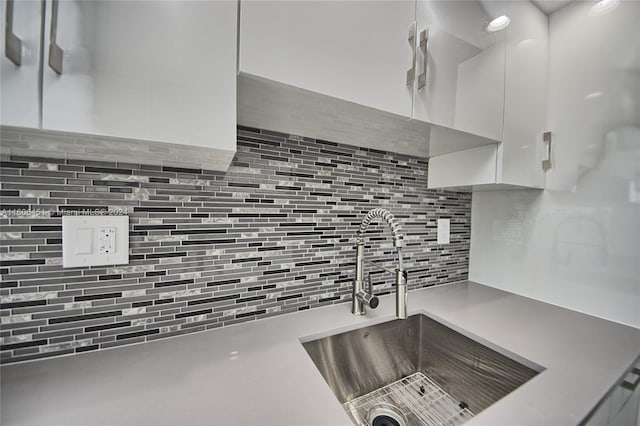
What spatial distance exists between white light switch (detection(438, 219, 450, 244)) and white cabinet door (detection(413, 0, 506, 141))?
536mm

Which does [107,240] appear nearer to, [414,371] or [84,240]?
[84,240]

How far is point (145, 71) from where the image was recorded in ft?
1.52

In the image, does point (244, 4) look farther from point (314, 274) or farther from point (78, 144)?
point (314, 274)

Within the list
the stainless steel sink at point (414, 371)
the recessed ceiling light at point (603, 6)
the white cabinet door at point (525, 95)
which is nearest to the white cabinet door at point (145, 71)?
the stainless steel sink at point (414, 371)

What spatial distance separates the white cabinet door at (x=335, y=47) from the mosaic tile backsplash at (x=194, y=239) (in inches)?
13.6

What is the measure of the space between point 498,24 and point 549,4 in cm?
45

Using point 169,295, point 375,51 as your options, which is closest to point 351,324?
point 169,295

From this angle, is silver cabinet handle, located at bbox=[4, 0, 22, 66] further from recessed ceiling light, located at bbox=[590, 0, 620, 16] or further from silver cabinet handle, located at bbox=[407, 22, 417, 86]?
recessed ceiling light, located at bbox=[590, 0, 620, 16]

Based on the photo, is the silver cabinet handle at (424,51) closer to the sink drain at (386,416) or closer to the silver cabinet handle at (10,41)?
the silver cabinet handle at (10,41)

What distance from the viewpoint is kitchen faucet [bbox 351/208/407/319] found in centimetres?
83

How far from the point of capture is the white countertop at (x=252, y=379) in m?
0.50

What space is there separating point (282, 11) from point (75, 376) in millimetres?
991

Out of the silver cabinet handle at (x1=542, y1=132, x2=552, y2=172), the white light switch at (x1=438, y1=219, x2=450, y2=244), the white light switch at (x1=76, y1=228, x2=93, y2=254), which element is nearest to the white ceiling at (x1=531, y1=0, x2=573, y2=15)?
the silver cabinet handle at (x1=542, y1=132, x2=552, y2=172)

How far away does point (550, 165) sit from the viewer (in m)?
1.13
